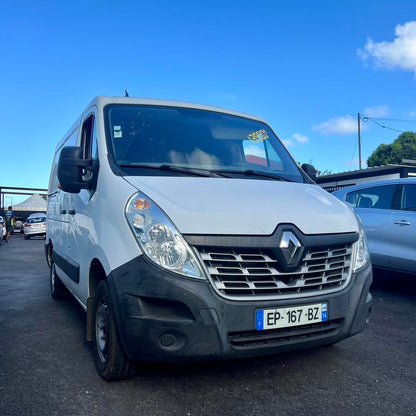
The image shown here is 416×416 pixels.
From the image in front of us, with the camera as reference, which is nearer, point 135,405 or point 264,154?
point 135,405

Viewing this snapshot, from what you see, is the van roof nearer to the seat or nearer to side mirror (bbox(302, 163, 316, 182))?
side mirror (bbox(302, 163, 316, 182))

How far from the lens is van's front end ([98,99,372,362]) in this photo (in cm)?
239

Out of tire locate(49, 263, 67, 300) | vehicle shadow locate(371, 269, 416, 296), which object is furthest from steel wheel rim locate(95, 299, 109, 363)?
vehicle shadow locate(371, 269, 416, 296)

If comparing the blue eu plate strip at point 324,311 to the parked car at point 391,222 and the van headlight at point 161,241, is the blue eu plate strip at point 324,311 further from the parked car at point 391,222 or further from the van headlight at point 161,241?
the parked car at point 391,222

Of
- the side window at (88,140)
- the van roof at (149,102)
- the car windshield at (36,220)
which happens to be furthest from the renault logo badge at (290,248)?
the car windshield at (36,220)

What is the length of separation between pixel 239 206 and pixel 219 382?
1.16 meters

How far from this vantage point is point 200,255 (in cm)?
243

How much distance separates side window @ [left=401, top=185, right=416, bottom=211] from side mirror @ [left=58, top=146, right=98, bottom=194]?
4.32 m

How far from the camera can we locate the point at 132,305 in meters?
2.42

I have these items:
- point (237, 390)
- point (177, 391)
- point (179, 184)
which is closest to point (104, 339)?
point (177, 391)

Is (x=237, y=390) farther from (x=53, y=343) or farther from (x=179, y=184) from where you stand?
(x=53, y=343)

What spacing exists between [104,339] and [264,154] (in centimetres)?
210

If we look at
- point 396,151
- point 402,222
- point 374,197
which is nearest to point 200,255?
point 402,222

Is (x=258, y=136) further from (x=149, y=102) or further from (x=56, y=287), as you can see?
(x=56, y=287)
